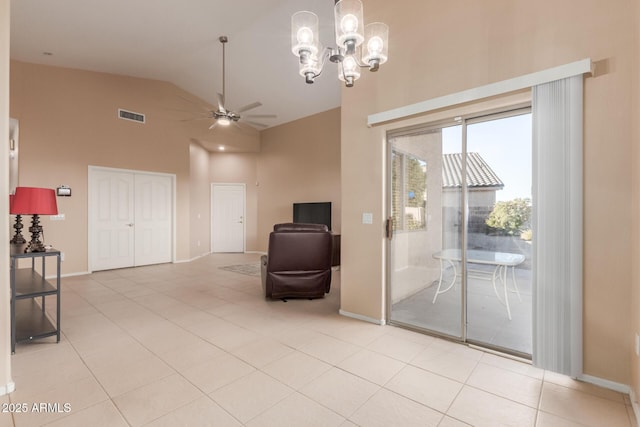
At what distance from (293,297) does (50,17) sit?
17.1 ft

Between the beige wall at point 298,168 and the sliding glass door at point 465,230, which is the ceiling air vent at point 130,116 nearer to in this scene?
the beige wall at point 298,168

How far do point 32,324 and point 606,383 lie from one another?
4.90 m

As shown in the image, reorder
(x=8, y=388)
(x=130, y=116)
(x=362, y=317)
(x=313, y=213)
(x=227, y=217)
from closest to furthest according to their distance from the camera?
(x=8, y=388), (x=362, y=317), (x=130, y=116), (x=313, y=213), (x=227, y=217)

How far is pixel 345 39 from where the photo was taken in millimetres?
2074

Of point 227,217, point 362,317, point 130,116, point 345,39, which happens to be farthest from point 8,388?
point 227,217

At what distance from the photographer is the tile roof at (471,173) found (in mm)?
2688

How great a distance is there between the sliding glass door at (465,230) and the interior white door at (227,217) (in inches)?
273

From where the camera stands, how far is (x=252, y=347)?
8.95ft

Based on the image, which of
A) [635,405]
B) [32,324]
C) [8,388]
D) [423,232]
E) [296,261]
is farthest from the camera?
[296,261]

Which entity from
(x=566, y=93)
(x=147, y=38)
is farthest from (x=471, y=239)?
(x=147, y=38)

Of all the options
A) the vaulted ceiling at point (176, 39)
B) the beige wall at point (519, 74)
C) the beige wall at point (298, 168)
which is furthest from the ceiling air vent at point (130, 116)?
the beige wall at point (519, 74)

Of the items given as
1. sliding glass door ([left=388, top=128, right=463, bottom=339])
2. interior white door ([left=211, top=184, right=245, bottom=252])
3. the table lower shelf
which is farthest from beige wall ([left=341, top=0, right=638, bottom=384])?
interior white door ([left=211, top=184, right=245, bottom=252])

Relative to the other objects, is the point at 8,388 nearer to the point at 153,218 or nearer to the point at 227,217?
the point at 153,218

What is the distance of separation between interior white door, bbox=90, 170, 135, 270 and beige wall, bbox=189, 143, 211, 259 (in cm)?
146
